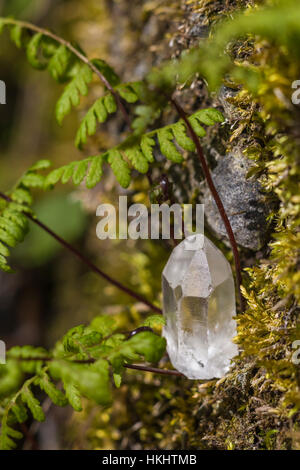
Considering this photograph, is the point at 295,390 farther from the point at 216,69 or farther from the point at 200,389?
the point at 216,69

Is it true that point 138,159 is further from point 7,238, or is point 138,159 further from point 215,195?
point 7,238

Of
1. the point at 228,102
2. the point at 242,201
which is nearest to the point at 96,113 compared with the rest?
the point at 228,102

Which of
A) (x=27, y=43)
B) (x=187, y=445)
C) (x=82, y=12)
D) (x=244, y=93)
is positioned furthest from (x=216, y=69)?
(x=82, y=12)

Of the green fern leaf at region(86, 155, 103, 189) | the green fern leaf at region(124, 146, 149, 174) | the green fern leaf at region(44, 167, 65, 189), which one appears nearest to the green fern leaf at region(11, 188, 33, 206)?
the green fern leaf at region(44, 167, 65, 189)

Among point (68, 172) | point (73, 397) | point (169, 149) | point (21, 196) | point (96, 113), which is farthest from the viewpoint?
point (21, 196)

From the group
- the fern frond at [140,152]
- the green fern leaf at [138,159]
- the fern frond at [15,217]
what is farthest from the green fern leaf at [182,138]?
the fern frond at [15,217]

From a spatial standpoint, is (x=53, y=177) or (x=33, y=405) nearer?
(x=33, y=405)

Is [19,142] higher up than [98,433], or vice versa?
[19,142]
